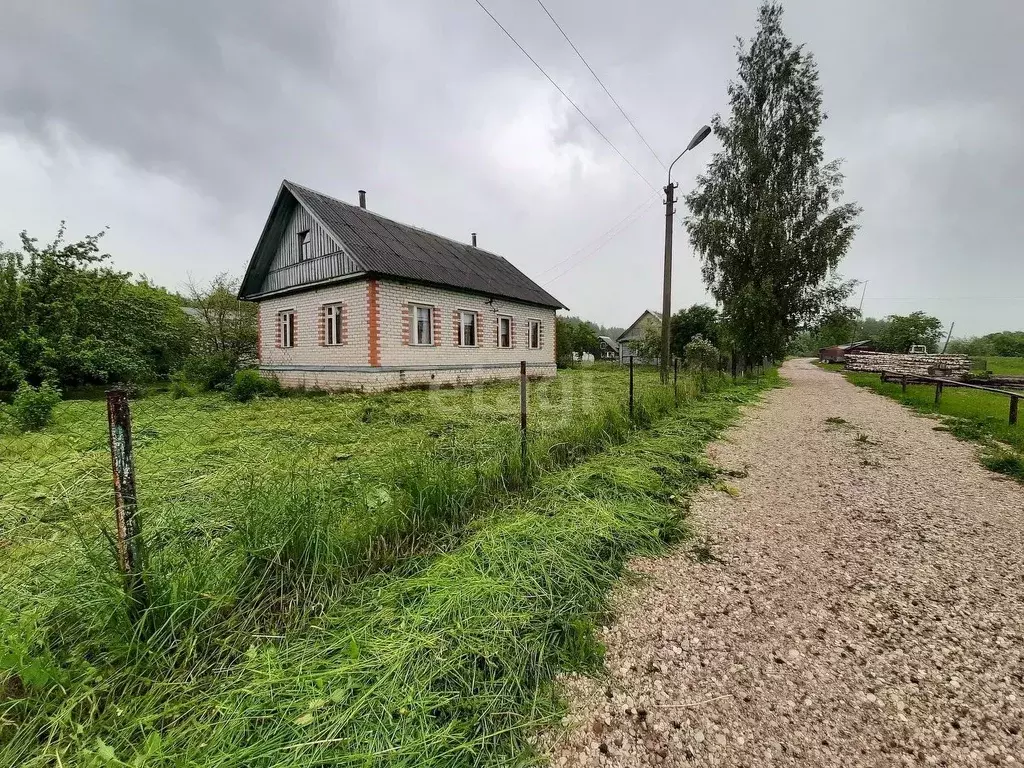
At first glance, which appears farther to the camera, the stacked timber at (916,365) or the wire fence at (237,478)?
the stacked timber at (916,365)

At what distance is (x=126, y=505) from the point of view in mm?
1724

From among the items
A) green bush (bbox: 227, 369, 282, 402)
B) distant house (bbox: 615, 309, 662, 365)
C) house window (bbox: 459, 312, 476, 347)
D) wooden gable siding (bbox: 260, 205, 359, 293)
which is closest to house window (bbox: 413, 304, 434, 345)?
house window (bbox: 459, 312, 476, 347)

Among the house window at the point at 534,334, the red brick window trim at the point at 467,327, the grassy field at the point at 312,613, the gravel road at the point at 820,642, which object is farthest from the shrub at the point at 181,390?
the gravel road at the point at 820,642

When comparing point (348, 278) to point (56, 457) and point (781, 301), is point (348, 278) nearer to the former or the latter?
point (56, 457)

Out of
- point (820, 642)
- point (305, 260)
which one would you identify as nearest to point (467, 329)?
point (305, 260)

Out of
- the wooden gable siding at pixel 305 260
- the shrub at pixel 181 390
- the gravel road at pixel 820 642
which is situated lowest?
the gravel road at pixel 820 642

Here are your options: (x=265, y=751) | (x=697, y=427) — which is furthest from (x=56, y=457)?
(x=697, y=427)

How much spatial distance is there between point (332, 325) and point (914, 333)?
193 feet

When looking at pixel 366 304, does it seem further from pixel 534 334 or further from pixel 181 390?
pixel 534 334

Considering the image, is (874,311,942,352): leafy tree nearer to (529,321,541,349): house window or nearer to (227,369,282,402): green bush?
(529,321,541,349): house window

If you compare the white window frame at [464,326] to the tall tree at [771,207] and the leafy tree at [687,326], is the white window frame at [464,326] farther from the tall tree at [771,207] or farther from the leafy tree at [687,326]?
the leafy tree at [687,326]

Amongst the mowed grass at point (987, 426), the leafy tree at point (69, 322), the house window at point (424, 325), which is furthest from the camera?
the house window at point (424, 325)

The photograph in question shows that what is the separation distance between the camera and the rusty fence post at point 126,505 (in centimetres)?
167

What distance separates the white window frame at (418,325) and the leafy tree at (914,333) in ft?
174
